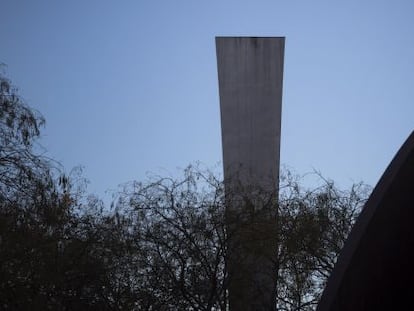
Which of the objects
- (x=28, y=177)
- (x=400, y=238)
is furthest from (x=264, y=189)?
(x=400, y=238)

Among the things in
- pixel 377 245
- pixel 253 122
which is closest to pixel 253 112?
pixel 253 122

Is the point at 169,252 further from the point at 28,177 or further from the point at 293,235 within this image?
the point at 28,177

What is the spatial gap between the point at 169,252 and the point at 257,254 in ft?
4.21

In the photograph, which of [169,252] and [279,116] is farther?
[279,116]

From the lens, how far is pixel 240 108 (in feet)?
36.3

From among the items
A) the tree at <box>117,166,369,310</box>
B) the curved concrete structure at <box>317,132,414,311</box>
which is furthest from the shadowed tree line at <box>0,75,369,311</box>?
the curved concrete structure at <box>317,132,414,311</box>

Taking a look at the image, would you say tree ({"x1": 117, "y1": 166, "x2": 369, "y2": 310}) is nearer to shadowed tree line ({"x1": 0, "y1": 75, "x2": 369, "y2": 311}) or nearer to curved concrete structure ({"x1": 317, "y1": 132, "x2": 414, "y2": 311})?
shadowed tree line ({"x1": 0, "y1": 75, "x2": 369, "y2": 311})

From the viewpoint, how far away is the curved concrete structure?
324 centimetres

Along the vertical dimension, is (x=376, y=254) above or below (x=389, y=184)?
below

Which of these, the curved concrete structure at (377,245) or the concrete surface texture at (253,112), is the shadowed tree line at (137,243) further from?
the curved concrete structure at (377,245)

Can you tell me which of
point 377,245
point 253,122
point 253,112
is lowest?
point 377,245

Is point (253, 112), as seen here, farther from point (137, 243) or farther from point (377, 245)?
point (377, 245)

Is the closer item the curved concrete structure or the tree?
the curved concrete structure

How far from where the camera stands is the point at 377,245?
335 cm
